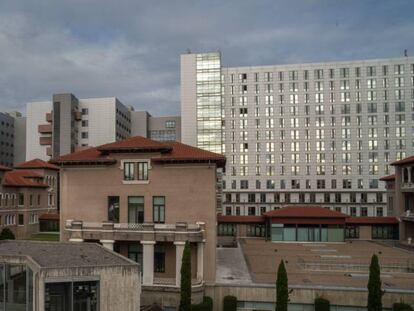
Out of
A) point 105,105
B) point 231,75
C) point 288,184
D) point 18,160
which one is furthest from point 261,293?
point 18,160

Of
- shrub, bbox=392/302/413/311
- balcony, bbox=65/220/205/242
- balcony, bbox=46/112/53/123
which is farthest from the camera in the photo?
balcony, bbox=46/112/53/123

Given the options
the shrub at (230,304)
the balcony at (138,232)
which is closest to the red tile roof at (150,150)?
the balcony at (138,232)

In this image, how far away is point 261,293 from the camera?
31.9 metres

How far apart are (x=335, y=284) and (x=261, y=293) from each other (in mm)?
7074

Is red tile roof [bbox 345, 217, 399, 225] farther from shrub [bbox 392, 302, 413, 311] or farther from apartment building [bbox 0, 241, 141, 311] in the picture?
apartment building [bbox 0, 241, 141, 311]

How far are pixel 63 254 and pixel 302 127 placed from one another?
95.8 m

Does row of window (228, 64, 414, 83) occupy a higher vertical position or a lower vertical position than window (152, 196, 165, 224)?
higher

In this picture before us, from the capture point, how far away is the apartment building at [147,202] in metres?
34.6

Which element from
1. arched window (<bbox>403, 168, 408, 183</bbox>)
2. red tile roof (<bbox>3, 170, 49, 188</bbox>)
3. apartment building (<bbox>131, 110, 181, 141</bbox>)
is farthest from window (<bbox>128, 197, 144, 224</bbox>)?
apartment building (<bbox>131, 110, 181, 141</bbox>)

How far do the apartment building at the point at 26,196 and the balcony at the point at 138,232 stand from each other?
120 feet

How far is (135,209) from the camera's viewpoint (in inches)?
1465

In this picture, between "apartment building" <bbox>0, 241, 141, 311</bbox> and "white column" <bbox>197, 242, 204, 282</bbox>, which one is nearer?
"apartment building" <bbox>0, 241, 141, 311</bbox>

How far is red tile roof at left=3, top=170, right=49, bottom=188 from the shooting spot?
230ft

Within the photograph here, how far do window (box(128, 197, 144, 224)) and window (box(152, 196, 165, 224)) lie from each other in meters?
1.16
